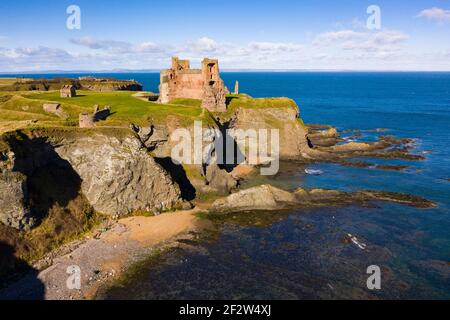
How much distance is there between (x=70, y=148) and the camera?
4203cm

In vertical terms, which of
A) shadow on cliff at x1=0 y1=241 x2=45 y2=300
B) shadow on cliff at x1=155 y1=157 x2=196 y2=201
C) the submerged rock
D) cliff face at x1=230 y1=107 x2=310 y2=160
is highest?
cliff face at x1=230 y1=107 x2=310 y2=160

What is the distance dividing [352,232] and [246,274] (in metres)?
15.0

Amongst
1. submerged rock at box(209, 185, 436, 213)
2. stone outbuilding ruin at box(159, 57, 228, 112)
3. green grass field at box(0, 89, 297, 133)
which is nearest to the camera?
submerged rock at box(209, 185, 436, 213)

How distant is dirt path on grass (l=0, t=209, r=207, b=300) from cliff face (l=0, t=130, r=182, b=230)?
2774mm

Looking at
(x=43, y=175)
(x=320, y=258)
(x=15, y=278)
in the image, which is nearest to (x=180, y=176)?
(x=43, y=175)

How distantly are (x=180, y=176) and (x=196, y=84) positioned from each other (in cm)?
2925

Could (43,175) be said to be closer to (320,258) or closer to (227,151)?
(320,258)

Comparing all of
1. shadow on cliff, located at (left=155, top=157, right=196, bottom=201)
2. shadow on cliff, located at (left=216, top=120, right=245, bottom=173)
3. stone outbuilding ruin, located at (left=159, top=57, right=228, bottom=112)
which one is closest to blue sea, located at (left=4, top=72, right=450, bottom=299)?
shadow on cliff, located at (left=155, top=157, right=196, bottom=201)

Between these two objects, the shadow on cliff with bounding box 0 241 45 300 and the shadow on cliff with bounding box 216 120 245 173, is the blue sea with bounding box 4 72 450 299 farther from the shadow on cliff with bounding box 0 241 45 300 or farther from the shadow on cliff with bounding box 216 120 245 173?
the shadow on cliff with bounding box 216 120 245 173

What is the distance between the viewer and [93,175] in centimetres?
4250

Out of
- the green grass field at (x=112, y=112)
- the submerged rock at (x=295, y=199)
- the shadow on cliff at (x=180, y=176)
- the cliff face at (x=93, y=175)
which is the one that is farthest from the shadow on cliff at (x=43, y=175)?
the submerged rock at (x=295, y=199)

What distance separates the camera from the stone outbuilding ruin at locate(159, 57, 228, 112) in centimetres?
7200

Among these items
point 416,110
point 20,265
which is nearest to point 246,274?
point 20,265

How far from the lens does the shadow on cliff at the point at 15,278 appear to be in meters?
28.9
